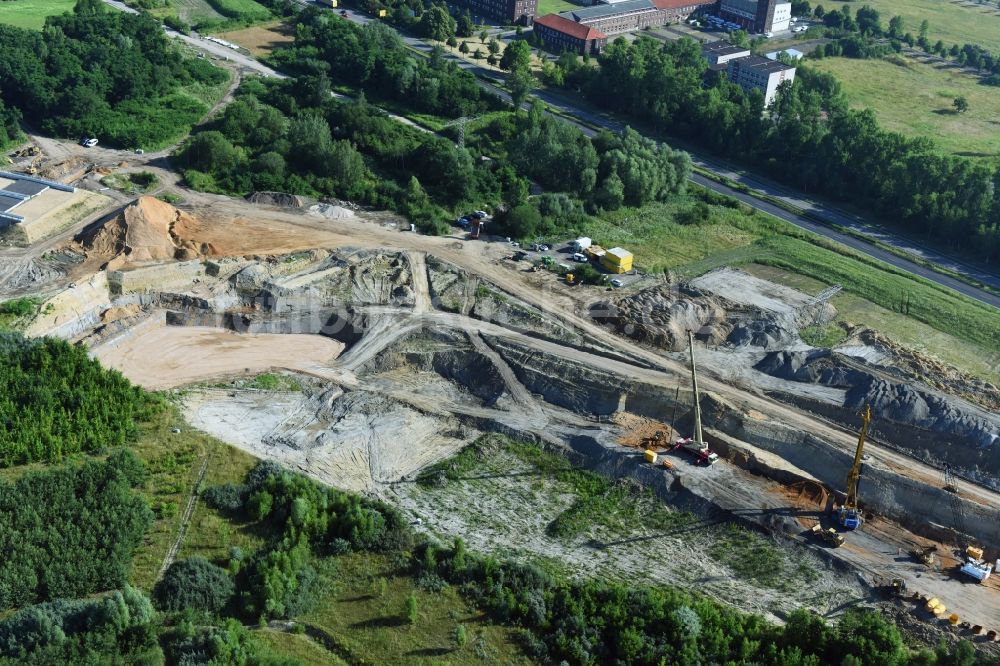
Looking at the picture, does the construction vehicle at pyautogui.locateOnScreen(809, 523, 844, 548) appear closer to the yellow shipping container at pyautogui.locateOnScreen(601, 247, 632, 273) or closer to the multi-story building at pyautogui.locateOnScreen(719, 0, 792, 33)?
the yellow shipping container at pyautogui.locateOnScreen(601, 247, 632, 273)

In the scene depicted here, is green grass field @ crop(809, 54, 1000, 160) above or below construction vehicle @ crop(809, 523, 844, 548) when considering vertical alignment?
above

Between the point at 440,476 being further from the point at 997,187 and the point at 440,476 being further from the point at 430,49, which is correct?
the point at 430,49

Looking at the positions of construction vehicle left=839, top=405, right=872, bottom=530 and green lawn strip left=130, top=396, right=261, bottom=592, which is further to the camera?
construction vehicle left=839, top=405, right=872, bottom=530

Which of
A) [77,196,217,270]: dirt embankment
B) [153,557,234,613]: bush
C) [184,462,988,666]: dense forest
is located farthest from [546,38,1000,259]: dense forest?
[153,557,234,613]: bush

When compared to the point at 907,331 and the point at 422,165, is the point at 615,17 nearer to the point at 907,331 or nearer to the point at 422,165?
the point at 422,165

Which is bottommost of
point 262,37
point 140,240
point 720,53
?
point 140,240

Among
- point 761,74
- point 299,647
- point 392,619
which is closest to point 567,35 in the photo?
point 761,74

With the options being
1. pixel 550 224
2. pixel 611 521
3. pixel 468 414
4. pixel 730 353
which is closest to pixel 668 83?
pixel 550 224

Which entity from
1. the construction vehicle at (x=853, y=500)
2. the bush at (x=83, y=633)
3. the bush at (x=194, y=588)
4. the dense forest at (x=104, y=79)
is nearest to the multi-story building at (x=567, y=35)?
the dense forest at (x=104, y=79)
